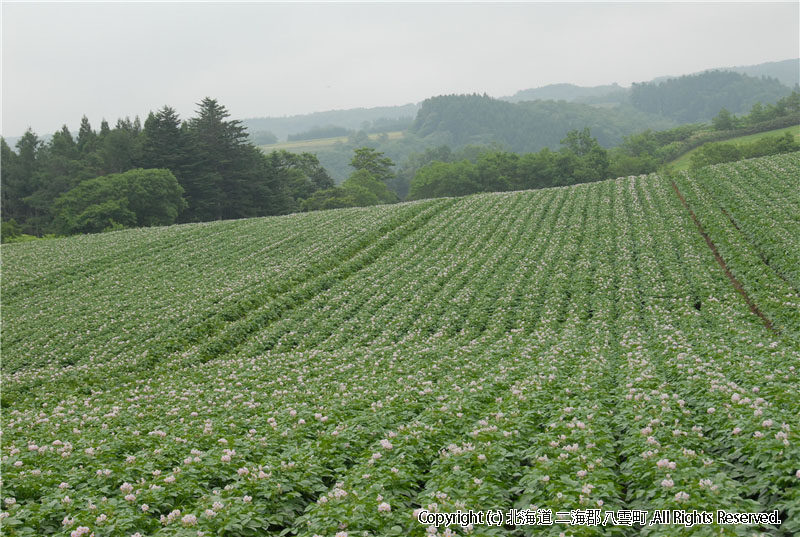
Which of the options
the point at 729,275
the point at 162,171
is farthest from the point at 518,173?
the point at 729,275

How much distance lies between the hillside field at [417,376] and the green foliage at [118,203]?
79.3 feet

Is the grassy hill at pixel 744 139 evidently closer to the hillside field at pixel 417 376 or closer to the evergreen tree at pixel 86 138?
the hillside field at pixel 417 376

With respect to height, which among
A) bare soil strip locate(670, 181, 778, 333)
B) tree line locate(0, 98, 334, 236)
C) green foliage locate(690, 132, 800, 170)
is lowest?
bare soil strip locate(670, 181, 778, 333)

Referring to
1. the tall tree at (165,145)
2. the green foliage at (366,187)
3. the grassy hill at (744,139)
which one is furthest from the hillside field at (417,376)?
the grassy hill at (744,139)

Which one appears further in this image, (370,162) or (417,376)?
(370,162)

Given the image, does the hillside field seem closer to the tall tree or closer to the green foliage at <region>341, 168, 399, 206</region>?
the tall tree

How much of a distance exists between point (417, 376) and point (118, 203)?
56905mm

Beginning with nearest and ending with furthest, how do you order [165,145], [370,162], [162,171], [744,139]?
1. [162,171]
2. [165,145]
3. [744,139]
4. [370,162]

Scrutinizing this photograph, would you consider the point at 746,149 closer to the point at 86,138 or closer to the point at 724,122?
the point at 724,122

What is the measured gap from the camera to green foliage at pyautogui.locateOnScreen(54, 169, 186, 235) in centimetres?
5788

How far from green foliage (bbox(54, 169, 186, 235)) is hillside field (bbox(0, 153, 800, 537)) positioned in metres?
24.2

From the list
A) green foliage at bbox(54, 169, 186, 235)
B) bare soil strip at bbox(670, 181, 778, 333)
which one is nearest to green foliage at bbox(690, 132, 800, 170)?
bare soil strip at bbox(670, 181, 778, 333)

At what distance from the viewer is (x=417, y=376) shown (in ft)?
41.9

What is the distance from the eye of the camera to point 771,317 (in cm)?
1655
